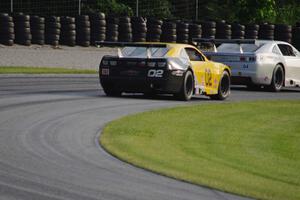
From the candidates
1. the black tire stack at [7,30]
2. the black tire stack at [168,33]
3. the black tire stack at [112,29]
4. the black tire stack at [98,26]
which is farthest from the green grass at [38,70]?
the black tire stack at [168,33]

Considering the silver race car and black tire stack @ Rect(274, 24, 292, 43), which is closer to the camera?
the silver race car

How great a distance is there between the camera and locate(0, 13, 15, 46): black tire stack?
28.4m

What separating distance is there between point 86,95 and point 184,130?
584 cm

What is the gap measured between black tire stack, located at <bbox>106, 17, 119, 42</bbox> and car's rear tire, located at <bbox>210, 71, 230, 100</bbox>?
507 inches

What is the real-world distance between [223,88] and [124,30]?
525 inches

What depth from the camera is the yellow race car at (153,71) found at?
17.8m

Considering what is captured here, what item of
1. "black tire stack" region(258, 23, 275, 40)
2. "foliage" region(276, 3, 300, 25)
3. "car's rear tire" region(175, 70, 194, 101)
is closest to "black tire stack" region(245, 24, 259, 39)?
"black tire stack" region(258, 23, 275, 40)

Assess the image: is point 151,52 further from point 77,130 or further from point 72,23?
point 72,23

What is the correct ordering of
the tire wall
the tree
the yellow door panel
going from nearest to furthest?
1. the yellow door panel
2. the tire wall
3. the tree

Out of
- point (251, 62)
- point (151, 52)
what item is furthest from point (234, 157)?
point (251, 62)

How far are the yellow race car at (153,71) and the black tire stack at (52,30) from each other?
1196 centimetres

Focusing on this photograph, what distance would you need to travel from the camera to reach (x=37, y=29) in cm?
2984

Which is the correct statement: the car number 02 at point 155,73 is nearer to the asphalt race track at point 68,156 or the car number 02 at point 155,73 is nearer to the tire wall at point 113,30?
the asphalt race track at point 68,156

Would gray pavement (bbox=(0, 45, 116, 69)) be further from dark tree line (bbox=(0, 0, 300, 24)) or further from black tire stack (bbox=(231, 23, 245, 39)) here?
black tire stack (bbox=(231, 23, 245, 39))
